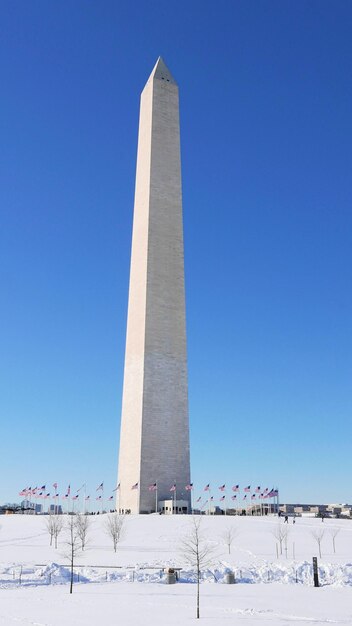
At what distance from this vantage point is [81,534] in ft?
139

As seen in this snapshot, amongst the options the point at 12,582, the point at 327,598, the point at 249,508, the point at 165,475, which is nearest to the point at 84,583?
the point at 12,582

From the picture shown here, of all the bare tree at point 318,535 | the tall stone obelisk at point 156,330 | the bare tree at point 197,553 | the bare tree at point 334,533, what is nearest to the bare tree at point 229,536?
the bare tree at point 197,553

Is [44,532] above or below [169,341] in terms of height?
below

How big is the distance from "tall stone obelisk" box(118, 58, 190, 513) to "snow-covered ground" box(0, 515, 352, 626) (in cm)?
1259

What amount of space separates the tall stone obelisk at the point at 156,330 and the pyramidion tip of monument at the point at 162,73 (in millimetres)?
382

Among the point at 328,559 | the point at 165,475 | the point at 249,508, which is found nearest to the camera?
the point at 328,559

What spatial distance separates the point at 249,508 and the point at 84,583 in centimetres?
5449

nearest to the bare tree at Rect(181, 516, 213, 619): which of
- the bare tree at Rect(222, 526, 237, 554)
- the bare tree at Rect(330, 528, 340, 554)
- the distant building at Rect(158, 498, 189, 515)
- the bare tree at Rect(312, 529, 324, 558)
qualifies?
the bare tree at Rect(222, 526, 237, 554)

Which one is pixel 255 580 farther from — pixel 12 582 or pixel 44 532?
pixel 44 532

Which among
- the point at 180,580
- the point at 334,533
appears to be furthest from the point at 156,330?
the point at 180,580

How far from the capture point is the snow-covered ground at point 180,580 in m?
22.2

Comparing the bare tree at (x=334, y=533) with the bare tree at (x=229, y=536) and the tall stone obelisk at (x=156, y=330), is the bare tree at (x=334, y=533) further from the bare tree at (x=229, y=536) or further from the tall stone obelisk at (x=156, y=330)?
the tall stone obelisk at (x=156, y=330)

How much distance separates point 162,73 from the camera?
74.9m

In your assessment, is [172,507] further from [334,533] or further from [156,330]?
[334,533]
